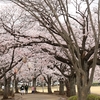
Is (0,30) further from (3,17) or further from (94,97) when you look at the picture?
(94,97)

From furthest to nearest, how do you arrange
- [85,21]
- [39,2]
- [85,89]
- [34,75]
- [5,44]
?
[34,75], [5,44], [85,21], [39,2], [85,89]

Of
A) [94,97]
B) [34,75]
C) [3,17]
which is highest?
[3,17]

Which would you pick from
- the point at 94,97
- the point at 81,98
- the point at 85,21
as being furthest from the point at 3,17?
the point at 81,98

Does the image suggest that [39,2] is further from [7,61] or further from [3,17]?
[7,61]

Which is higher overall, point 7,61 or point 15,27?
point 15,27

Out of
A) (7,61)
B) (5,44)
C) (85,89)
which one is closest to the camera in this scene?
(85,89)

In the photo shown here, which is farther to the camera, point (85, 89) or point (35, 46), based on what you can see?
point (35, 46)

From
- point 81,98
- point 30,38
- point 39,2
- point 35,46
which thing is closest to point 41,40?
point 30,38

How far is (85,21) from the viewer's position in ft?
55.9

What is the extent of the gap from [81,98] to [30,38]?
859 centimetres

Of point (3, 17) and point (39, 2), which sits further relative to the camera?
point (3, 17)

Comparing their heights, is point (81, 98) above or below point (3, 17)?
below

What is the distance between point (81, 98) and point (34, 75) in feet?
128

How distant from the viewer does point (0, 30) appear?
19.5m
